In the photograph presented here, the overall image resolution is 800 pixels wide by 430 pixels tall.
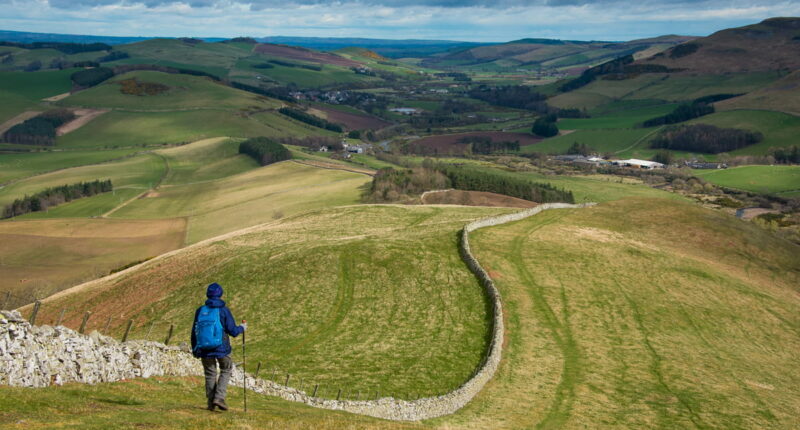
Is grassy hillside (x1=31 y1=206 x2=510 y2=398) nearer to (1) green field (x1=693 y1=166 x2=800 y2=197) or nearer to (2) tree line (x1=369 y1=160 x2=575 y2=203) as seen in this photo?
(2) tree line (x1=369 y1=160 x2=575 y2=203)

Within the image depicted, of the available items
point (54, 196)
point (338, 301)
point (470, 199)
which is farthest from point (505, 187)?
point (54, 196)

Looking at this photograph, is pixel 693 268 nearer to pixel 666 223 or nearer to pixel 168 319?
pixel 666 223

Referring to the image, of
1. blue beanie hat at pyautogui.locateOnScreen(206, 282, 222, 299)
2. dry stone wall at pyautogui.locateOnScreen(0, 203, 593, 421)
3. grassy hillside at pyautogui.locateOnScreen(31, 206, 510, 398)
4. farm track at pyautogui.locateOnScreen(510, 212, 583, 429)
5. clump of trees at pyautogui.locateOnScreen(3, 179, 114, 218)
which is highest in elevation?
blue beanie hat at pyautogui.locateOnScreen(206, 282, 222, 299)

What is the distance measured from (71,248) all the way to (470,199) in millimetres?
82442

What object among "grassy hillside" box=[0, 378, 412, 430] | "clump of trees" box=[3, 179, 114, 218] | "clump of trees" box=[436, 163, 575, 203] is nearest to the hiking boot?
"grassy hillside" box=[0, 378, 412, 430]

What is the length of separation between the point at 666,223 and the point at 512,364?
50793 millimetres

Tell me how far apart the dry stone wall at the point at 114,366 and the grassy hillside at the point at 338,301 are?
2.30 metres

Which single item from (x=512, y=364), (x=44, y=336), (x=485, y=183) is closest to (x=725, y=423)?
(x=512, y=364)

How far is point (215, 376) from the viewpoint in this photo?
2208cm

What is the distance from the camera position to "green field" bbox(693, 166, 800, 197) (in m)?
176

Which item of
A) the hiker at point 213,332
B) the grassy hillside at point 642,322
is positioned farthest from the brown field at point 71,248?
the hiker at point 213,332

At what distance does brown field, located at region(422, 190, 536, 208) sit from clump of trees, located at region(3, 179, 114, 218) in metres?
97.9

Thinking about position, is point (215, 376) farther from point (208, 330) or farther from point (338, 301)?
point (338, 301)

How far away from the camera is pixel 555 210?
91.1 metres
